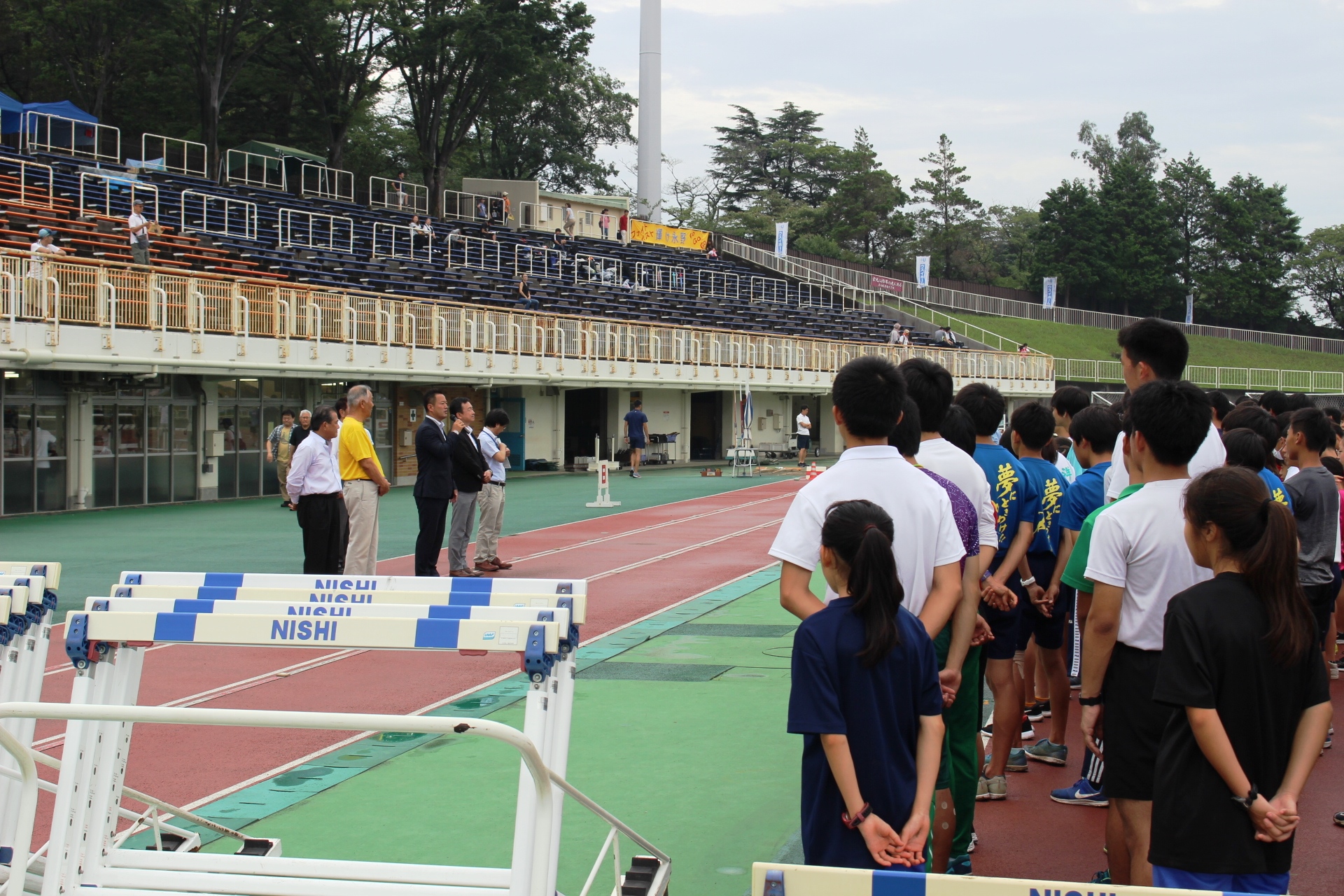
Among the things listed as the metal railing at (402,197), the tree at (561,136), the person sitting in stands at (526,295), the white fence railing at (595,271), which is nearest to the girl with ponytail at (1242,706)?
the person sitting in stands at (526,295)

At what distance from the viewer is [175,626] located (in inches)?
139

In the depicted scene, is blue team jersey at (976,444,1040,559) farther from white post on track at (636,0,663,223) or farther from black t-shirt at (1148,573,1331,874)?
white post on track at (636,0,663,223)

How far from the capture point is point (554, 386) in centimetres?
3198

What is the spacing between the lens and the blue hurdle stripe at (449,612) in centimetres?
374

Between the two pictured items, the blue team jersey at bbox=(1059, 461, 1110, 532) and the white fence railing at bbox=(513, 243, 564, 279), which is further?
the white fence railing at bbox=(513, 243, 564, 279)

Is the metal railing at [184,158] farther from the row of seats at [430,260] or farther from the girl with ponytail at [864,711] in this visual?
the girl with ponytail at [864,711]

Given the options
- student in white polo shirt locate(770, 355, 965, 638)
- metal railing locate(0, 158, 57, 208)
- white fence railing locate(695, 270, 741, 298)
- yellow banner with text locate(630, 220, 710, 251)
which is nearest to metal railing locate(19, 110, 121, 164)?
metal railing locate(0, 158, 57, 208)

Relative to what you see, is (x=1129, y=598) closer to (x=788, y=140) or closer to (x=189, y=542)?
(x=189, y=542)

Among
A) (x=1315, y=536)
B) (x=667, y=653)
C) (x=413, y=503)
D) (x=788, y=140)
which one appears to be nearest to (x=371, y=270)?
(x=413, y=503)

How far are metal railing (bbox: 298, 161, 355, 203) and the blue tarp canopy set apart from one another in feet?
30.5

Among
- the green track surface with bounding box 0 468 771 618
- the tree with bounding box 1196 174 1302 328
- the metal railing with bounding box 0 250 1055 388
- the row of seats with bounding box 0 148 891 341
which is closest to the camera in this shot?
the green track surface with bounding box 0 468 771 618

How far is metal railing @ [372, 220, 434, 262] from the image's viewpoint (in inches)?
1465

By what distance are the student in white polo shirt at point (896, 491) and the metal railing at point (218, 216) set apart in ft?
95.0

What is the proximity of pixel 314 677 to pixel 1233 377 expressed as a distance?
59976 millimetres
